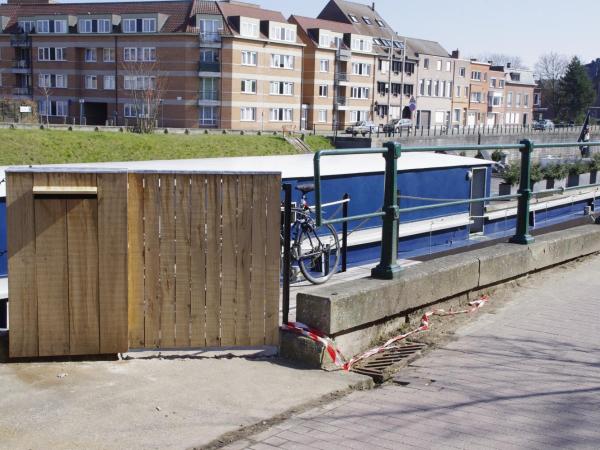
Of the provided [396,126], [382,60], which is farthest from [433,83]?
[396,126]

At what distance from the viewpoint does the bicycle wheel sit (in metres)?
9.23

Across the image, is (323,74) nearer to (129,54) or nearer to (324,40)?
(324,40)

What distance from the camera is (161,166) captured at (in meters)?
14.2

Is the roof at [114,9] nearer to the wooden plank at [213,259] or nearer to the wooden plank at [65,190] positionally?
the wooden plank at [213,259]

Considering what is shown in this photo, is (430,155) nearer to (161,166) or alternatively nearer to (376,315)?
(161,166)

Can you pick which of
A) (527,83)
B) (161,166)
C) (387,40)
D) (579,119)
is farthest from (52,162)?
(527,83)

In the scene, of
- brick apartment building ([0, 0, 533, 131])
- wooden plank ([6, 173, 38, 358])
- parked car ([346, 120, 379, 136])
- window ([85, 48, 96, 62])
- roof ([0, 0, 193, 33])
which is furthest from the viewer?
window ([85, 48, 96, 62])

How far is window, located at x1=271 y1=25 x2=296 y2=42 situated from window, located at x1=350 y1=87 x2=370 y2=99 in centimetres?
1137

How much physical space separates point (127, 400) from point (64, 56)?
76.9m

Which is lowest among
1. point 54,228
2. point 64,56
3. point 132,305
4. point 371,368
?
point 371,368

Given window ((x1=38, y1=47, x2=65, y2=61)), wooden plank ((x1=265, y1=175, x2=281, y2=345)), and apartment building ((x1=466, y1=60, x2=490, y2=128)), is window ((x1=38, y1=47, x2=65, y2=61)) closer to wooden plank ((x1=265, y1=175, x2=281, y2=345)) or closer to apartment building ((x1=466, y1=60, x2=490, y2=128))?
apartment building ((x1=466, y1=60, x2=490, y2=128))

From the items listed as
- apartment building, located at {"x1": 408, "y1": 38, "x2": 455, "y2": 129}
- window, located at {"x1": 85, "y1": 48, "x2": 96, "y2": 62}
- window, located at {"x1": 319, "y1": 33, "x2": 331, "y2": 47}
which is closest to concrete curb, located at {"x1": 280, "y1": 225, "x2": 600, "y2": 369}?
window, located at {"x1": 85, "y1": 48, "x2": 96, "y2": 62}

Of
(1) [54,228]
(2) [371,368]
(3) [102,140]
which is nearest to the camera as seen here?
Answer: (1) [54,228]

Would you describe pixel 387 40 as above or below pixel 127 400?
above
